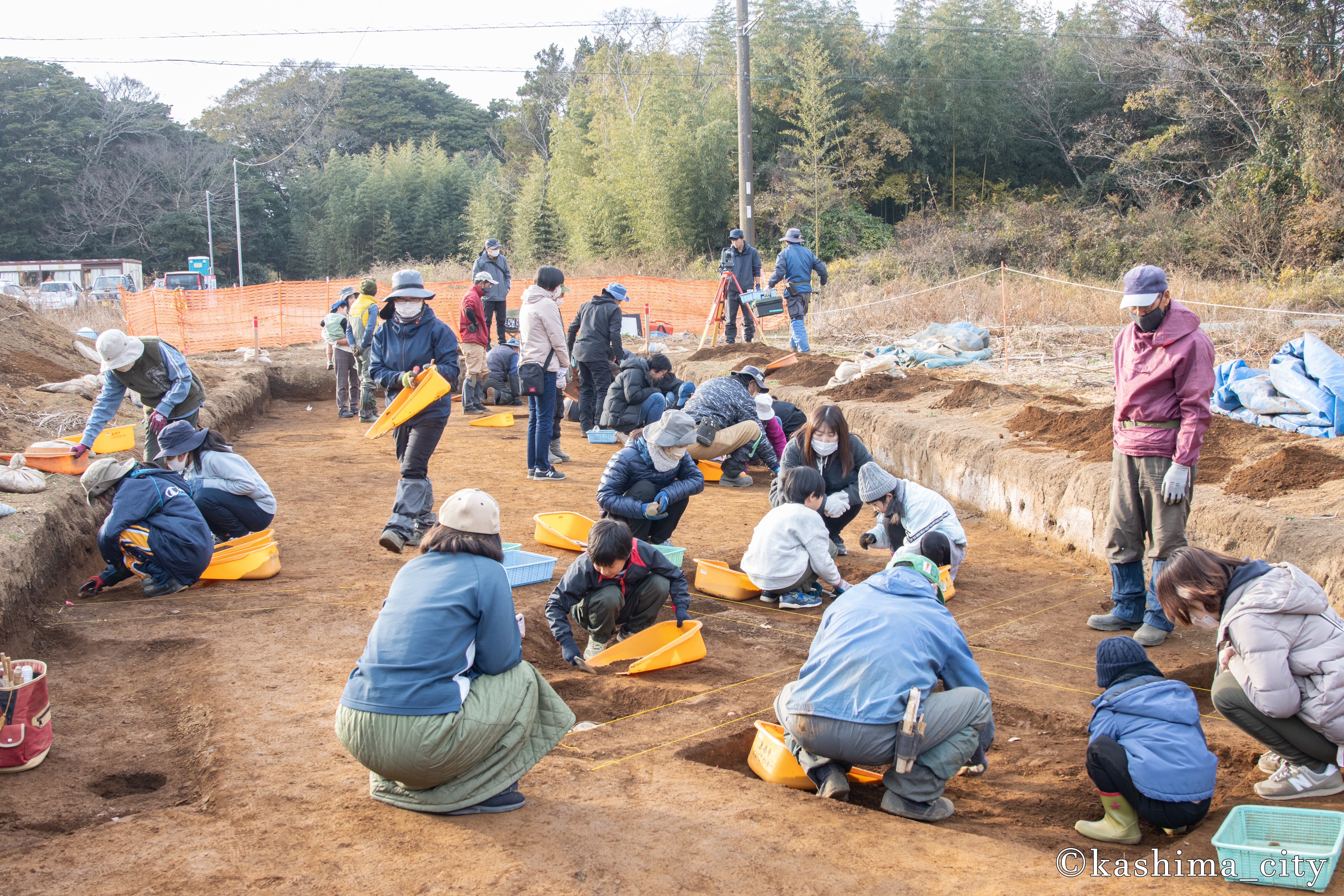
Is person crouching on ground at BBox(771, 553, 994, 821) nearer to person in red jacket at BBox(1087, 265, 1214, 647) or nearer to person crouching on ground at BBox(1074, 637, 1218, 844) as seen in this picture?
person crouching on ground at BBox(1074, 637, 1218, 844)

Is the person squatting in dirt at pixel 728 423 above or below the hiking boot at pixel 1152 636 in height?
above

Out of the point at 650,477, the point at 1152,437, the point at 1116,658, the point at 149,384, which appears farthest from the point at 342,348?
the point at 1116,658

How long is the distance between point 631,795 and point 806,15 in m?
30.1

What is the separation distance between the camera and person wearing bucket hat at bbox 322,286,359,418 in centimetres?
1193

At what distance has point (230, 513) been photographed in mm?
5934

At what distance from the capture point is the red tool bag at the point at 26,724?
3330mm

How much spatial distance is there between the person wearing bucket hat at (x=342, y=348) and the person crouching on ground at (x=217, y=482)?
18.4 ft

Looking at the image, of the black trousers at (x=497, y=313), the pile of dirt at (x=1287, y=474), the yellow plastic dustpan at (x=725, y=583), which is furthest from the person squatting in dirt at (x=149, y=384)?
the pile of dirt at (x=1287, y=474)

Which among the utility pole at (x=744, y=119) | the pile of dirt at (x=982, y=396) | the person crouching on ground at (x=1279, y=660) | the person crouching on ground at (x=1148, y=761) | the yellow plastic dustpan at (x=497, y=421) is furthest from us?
the utility pole at (x=744, y=119)

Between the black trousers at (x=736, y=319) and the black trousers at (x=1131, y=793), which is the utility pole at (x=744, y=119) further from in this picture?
the black trousers at (x=1131, y=793)

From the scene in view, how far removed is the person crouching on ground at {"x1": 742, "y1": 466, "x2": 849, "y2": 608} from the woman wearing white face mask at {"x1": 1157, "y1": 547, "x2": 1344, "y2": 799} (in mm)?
2215

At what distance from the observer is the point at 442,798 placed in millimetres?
3057

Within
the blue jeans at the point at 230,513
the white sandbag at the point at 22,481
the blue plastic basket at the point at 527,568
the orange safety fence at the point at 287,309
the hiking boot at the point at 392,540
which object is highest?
the orange safety fence at the point at 287,309

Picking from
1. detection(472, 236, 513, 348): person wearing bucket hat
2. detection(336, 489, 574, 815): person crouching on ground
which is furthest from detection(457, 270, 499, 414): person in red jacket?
detection(336, 489, 574, 815): person crouching on ground
